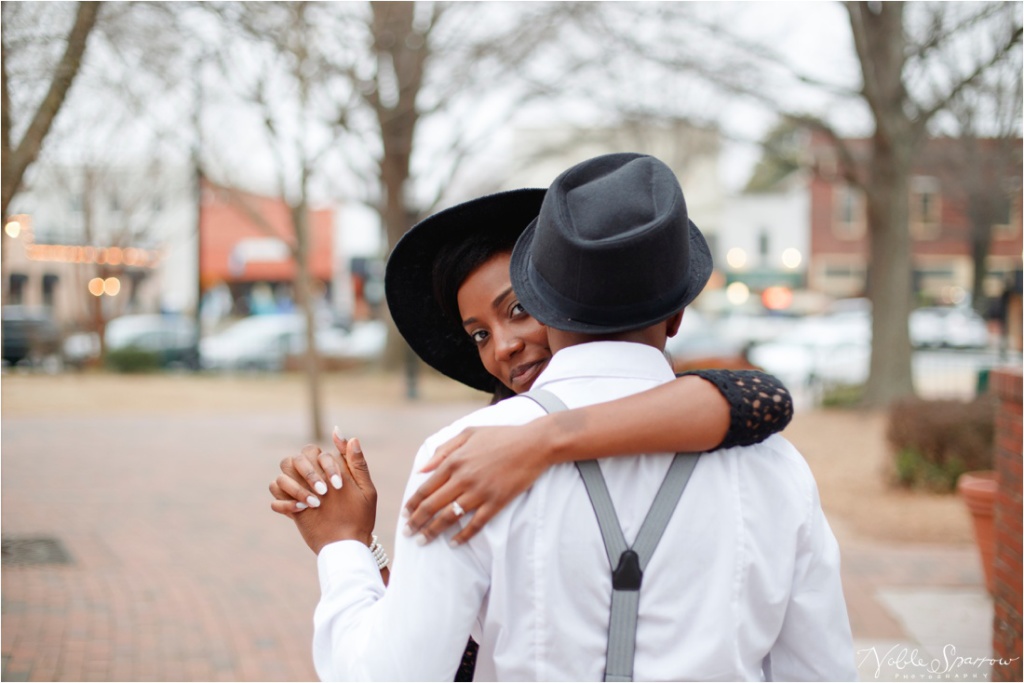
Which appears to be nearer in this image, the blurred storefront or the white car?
the white car

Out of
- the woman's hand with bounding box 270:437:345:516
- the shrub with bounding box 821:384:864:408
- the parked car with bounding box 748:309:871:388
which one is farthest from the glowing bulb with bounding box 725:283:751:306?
the woman's hand with bounding box 270:437:345:516

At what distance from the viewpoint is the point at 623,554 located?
4.89 feet

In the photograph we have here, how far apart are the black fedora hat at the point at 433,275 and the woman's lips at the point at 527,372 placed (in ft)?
0.93

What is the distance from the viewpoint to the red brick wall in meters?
4.16

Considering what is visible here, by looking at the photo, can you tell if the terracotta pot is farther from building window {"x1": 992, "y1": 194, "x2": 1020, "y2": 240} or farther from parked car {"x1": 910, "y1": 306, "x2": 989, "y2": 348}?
parked car {"x1": 910, "y1": 306, "x2": 989, "y2": 348}

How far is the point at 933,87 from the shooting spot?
56.1 feet

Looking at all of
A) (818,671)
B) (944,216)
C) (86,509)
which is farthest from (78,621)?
(944,216)

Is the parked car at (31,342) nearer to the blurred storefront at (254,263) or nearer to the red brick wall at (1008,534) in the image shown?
the blurred storefront at (254,263)

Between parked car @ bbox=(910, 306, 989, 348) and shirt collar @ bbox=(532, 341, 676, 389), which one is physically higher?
shirt collar @ bbox=(532, 341, 676, 389)

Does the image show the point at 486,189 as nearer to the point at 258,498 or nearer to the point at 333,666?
the point at 258,498

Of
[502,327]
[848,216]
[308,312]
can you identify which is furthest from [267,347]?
[848,216]

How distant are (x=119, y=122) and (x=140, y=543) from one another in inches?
420

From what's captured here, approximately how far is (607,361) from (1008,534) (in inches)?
A: 134

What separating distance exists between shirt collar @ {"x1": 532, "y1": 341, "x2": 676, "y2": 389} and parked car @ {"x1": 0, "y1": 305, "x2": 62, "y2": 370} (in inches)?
984
